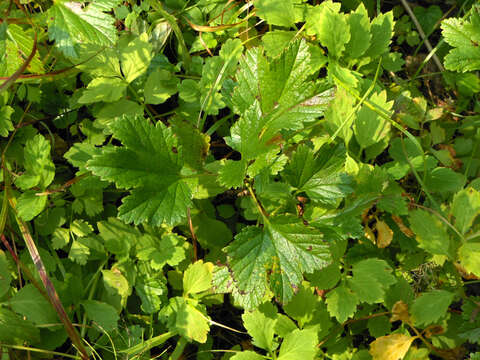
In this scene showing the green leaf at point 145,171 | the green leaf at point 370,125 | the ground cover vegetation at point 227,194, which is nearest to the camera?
the green leaf at point 145,171

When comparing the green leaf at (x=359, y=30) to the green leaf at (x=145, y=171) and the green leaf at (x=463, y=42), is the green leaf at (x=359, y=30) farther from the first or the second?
the green leaf at (x=145, y=171)

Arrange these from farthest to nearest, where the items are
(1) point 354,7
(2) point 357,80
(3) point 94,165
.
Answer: (1) point 354,7 < (2) point 357,80 < (3) point 94,165

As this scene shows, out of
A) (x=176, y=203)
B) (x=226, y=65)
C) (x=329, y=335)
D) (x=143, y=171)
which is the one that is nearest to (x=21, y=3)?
(x=226, y=65)

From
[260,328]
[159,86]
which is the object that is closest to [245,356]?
[260,328]

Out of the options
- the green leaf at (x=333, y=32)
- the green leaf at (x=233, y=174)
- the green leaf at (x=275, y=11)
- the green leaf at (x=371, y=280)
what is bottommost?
the green leaf at (x=371, y=280)

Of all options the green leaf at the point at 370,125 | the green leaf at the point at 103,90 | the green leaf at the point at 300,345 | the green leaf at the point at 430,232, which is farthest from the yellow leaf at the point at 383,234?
the green leaf at the point at 103,90

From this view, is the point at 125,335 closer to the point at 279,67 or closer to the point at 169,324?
the point at 169,324

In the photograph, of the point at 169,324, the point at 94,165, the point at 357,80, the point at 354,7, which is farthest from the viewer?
the point at 354,7
